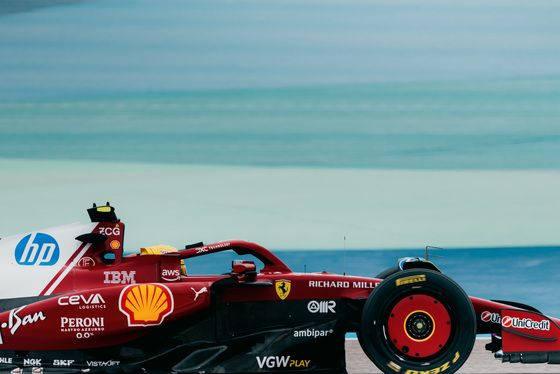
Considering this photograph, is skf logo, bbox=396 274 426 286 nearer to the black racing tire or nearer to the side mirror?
the black racing tire

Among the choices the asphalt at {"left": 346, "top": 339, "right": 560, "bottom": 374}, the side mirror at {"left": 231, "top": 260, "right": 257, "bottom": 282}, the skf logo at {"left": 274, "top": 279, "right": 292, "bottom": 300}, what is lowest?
the asphalt at {"left": 346, "top": 339, "right": 560, "bottom": 374}

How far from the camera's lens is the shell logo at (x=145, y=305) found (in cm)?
636

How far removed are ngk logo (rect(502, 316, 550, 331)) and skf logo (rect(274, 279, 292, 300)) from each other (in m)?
1.78

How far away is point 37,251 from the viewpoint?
6.91 meters

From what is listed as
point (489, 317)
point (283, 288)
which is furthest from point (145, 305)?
point (489, 317)

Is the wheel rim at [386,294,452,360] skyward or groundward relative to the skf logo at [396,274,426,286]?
groundward

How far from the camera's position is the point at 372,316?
6.34 metres

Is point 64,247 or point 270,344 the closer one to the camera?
point 270,344

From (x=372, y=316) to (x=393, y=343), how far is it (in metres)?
0.29

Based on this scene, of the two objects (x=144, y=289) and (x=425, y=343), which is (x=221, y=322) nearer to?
(x=144, y=289)

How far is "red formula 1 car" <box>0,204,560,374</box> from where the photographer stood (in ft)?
20.9

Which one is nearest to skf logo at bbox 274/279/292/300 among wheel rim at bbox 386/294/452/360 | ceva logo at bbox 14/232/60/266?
wheel rim at bbox 386/294/452/360

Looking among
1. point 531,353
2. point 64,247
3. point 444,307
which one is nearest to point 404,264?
point 444,307

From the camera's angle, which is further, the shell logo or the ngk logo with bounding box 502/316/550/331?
the ngk logo with bounding box 502/316/550/331
